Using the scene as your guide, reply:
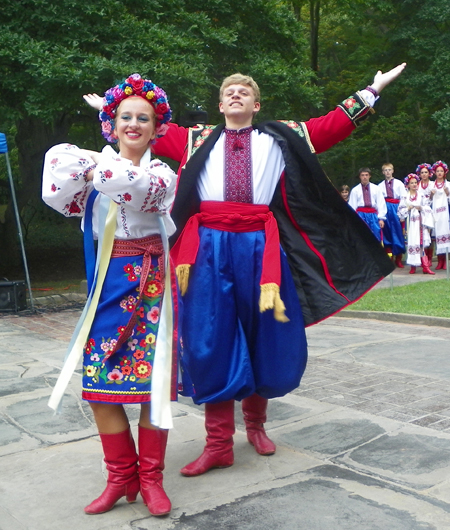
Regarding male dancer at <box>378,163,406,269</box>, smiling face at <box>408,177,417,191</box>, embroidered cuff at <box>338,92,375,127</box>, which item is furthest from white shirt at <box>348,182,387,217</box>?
embroidered cuff at <box>338,92,375,127</box>

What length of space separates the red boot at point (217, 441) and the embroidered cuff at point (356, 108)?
1.56 metres

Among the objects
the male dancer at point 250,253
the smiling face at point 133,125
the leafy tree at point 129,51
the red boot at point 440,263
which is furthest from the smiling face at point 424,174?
the smiling face at point 133,125

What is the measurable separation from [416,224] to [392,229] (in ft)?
5.54

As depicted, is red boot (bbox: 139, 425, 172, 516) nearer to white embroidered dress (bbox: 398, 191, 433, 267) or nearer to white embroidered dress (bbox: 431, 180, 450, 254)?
white embroidered dress (bbox: 431, 180, 450, 254)

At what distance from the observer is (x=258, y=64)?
1217 cm

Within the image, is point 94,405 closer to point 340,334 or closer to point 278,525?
point 278,525

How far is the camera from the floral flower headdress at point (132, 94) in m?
2.82

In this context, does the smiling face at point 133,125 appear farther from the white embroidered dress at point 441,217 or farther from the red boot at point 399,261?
the red boot at point 399,261

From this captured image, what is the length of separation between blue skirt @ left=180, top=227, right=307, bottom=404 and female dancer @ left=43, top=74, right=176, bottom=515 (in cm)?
40

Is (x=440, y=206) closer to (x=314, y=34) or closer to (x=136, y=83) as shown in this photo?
(x=136, y=83)

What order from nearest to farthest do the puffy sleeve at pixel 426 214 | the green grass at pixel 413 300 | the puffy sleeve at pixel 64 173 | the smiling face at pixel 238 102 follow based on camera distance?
the puffy sleeve at pixel 64 173 → the smiling face at pixel 238 102 → the green grass at pixel 413 300 → the puffy sleeve at pixel 426 214

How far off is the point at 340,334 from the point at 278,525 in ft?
15.2

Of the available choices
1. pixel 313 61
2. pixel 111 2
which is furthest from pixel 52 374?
pixel 313 61

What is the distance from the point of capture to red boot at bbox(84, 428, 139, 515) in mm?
2783
